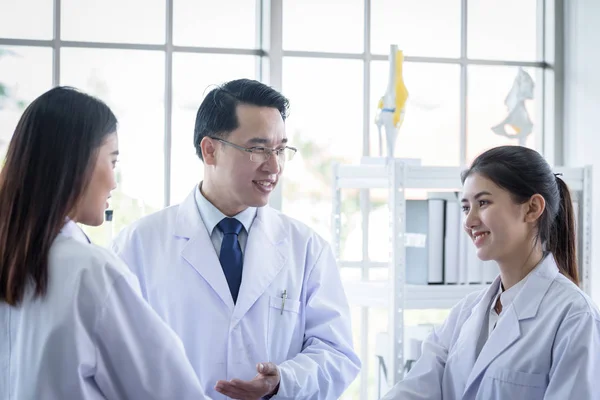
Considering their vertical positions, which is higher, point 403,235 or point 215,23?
point 215,23

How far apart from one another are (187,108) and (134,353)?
2.38 meters

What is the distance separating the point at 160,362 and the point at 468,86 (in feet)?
9.62

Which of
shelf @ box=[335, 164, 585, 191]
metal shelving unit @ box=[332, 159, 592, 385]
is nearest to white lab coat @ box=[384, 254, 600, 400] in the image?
metal shelving unit @ box=[332, 159, 592, 385]

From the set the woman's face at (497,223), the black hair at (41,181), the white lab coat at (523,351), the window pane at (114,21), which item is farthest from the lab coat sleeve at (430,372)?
the window pane at (114,21)

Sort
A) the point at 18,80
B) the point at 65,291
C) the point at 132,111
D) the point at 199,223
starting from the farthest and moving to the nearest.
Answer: the point at 132,111 < the point at 18,80 < the point at 199,223 < the point at 65,291

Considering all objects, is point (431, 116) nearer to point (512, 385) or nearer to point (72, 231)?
point (512, 385)

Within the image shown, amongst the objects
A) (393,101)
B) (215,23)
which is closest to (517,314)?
(393,101)

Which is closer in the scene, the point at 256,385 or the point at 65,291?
the point at 65,291

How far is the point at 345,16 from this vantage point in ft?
12.5

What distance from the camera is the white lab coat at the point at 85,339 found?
1283 millimetres

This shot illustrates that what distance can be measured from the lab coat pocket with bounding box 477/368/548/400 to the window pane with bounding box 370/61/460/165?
218 cm

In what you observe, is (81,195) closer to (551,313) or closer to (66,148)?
(66,148)

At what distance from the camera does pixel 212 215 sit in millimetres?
2078

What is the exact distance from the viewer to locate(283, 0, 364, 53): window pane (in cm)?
374
